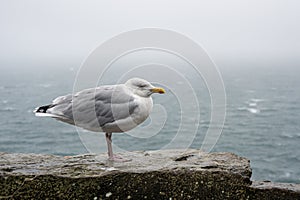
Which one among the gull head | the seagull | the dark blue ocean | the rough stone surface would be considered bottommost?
the dark blue ocean

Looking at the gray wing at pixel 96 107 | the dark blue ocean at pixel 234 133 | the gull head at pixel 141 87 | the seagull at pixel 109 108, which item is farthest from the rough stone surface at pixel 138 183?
the dark blue ocean at pixel 234 133

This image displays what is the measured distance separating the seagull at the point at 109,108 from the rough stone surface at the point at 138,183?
3.82 feet

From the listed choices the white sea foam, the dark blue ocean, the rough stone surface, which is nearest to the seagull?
the rough stone surface

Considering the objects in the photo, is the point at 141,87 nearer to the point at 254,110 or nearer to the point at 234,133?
the point at 234,133

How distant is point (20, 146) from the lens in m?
68.6

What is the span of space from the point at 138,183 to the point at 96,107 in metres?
2.18

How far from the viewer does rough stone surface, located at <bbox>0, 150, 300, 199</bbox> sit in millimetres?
6633

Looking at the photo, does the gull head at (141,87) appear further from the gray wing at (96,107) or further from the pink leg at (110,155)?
the pink leg at (110,155)

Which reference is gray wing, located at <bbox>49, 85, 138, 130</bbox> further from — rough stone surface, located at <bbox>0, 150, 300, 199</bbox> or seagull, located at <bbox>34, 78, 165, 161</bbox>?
rough stone surface, located at <bbox>0, 150, 300, 199</bbox>

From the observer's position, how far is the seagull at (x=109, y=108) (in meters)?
7.93

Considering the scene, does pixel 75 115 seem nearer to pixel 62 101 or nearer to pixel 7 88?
pixel 62 101

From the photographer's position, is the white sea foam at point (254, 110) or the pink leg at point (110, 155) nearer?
the pink leg at point (110, 155)

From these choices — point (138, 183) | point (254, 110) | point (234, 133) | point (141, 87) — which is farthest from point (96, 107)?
point (254, 110)

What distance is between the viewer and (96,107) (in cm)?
821
